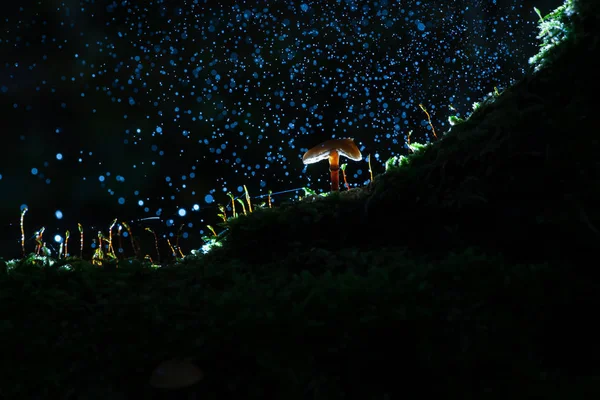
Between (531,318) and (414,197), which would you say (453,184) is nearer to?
(414,197)

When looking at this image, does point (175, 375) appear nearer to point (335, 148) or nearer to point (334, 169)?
point (334, 169)

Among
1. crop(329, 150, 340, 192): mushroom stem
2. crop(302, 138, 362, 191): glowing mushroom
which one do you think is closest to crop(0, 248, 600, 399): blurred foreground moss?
crop(329, 150, 340, 192): mushroom stem

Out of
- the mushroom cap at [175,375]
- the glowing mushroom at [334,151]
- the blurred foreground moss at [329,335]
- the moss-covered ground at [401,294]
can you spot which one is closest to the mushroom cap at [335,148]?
the glowing mushroom at [334,151]

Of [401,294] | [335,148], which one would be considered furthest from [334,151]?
[401,294]

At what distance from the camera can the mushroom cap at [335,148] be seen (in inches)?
Result: 219

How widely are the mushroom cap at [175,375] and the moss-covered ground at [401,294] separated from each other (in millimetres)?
80

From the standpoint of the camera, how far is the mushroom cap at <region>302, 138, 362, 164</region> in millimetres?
5559

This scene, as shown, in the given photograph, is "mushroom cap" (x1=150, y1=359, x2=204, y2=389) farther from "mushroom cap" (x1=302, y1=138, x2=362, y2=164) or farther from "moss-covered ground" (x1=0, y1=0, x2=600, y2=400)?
"mushroom cap" (x1=302, y1=138, x2=362, y2=164)

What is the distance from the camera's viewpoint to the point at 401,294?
1.70 metres

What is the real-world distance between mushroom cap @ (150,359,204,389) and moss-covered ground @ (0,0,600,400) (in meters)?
0.08

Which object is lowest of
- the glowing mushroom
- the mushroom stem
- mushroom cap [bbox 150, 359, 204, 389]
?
mushroom cap [bbox 150, 359, 204, 389]

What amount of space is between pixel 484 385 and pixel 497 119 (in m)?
1.70

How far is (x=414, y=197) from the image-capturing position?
2529 millimetres

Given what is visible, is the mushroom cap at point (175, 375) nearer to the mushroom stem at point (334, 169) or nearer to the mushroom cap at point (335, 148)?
the mushroom stem at point (334, 169)
